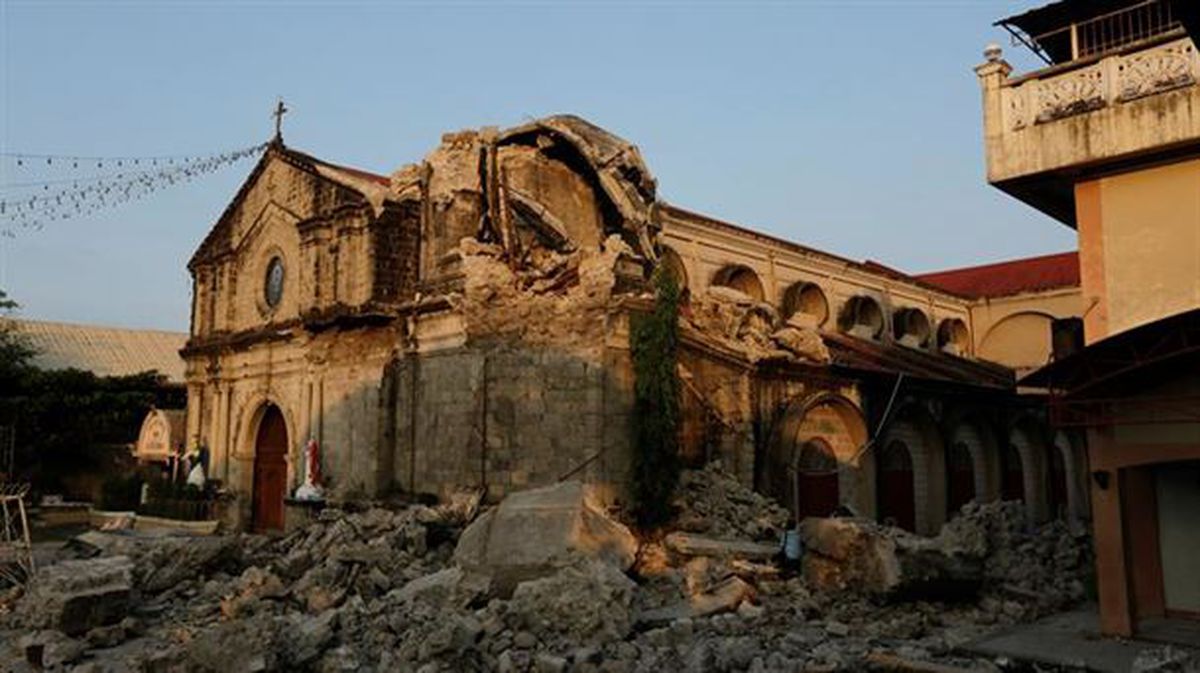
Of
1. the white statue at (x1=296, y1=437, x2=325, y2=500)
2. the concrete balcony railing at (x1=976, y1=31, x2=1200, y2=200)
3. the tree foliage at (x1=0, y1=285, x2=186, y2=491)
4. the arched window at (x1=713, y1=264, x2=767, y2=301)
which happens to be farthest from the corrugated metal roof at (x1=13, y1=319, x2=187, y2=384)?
the concrete balcony railing at (x1=976, y1=31, x2=1200, y2=200)

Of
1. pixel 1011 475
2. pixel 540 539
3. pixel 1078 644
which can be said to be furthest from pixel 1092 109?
pixel 1011 475

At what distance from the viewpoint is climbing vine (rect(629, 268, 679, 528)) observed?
15.3 meters

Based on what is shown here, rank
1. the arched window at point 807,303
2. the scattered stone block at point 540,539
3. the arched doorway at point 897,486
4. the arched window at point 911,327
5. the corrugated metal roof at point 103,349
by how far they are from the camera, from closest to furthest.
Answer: the scattered stone block at point 540,539 < the arched doorway at point 897,486 < the arched window at point 807,303 < the arched window at point 911,327 < the corrugated metal roof at point 103,349

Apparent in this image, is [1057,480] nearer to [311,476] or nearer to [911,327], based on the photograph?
[911,327]

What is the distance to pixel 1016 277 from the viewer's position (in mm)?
35875

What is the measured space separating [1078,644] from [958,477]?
13.8 m

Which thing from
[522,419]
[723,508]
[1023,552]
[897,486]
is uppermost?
[522,419]

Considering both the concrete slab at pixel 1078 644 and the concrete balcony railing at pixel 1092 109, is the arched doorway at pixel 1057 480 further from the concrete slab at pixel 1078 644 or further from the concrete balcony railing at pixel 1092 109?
the concrete balcony railing at pixel 1092 109

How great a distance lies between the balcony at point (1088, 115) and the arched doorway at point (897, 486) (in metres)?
9.80

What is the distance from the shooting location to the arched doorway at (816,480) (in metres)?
19.5

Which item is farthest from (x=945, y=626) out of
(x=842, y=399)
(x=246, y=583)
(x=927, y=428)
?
(x=927, y=428)

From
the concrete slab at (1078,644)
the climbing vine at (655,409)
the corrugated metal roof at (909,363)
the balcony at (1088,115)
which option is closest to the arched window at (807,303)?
the corrugated metal roof at (909,363)

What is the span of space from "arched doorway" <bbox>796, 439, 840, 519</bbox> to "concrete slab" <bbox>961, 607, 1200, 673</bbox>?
754 cm

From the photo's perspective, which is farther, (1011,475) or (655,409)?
(1011,475)
